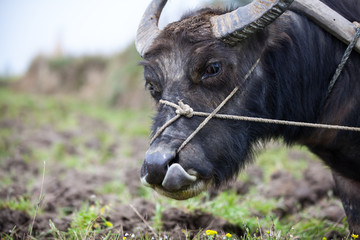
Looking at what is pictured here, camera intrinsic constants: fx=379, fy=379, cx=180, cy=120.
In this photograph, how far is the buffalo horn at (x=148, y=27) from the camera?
9.78 feet

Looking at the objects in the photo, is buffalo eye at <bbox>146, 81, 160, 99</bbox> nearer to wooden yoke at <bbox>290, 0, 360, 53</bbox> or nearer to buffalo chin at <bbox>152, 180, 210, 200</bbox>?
buffalo chin at <bbox>152, 180, 210, 200</bbox>

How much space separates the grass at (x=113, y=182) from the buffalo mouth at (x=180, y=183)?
0.37 metres

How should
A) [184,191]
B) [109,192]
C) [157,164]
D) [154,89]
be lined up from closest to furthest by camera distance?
[157,164]
[184,191]
[154,89]
[109,192]

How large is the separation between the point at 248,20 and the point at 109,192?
3.20 metres

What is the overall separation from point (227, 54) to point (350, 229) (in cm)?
175

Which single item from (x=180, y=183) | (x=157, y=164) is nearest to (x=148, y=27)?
(x=157, y=164)

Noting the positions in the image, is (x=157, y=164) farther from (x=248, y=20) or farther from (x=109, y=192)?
(x=109, y=192)

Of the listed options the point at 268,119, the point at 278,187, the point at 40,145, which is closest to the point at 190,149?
the point at 268,119

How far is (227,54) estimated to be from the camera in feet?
8.76

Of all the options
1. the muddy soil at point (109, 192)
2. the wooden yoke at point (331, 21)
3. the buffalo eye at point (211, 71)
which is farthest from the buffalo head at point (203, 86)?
the muddy soil at point (109, 192)

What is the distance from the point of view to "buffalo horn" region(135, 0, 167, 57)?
9.78 ft

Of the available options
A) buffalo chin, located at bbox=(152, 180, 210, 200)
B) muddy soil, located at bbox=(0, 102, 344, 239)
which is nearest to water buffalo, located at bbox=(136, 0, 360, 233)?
buffalo chin, located at bbox=(152, 180, 210, 200)

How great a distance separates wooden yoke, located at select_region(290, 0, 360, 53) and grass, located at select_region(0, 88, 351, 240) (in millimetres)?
1112

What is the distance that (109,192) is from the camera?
16.2ft
